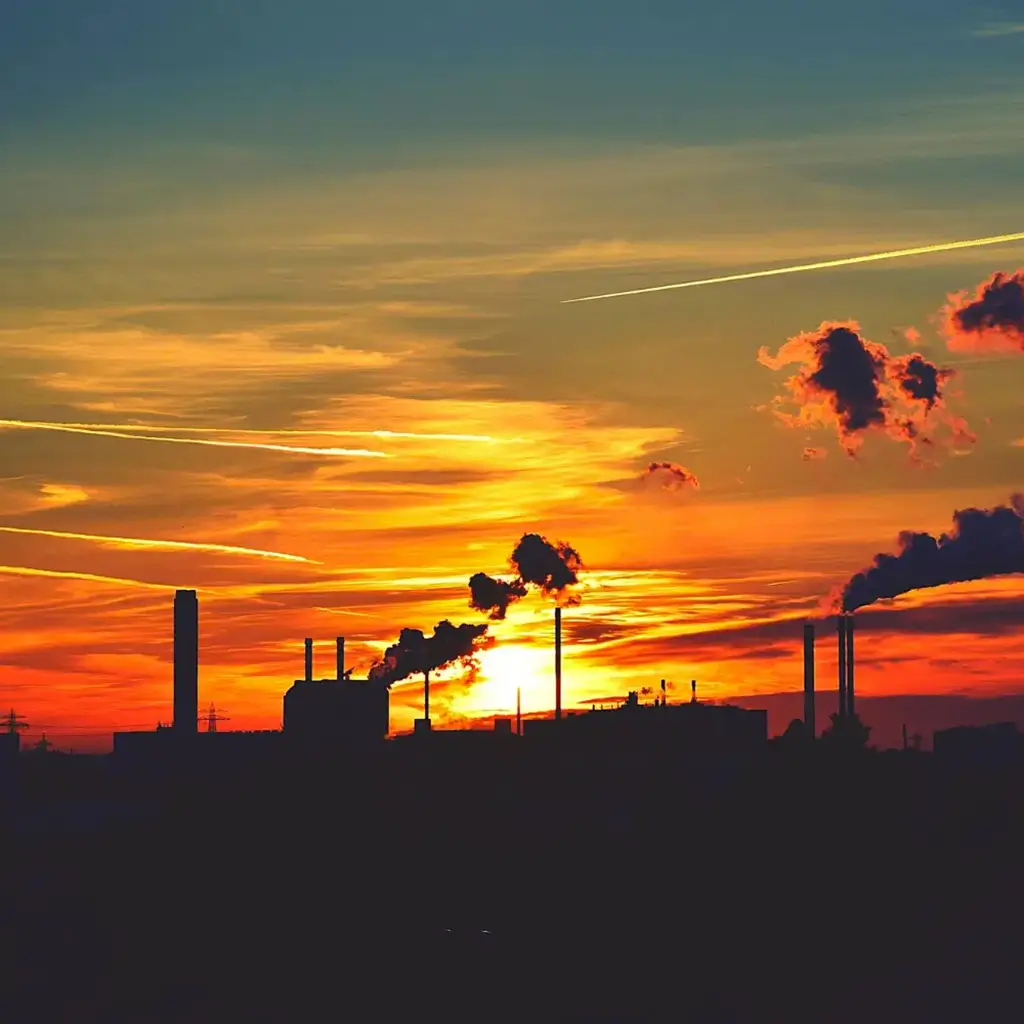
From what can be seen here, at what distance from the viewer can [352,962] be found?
50469 millimetres

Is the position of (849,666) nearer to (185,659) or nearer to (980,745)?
(980,745)

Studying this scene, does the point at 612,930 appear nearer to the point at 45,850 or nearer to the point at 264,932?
the point at 264,932

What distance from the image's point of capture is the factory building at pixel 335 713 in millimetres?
117038

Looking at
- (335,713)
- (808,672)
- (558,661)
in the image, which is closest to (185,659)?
(335,713)

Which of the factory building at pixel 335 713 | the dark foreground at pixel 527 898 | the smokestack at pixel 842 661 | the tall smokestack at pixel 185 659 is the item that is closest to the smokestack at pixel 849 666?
the smokestack at pixel 842 661

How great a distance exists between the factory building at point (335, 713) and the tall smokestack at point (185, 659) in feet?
20.3

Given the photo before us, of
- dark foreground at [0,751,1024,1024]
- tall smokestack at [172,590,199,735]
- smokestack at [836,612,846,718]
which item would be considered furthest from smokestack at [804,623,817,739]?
tall smokestack at [172,590,199,735]

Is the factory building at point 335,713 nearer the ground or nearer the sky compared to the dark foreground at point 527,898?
nearer the sky

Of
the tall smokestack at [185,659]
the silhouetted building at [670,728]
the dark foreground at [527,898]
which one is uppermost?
the tall smokestack at [185,659]

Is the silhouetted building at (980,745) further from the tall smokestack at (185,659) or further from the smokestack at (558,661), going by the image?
the tall smokestack at (185,659)

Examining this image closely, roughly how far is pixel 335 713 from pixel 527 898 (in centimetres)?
5577

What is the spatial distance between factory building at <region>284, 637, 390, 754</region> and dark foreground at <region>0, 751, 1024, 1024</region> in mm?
17295

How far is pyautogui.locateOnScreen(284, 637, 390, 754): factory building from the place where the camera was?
11704cm

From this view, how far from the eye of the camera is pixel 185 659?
11525cm
